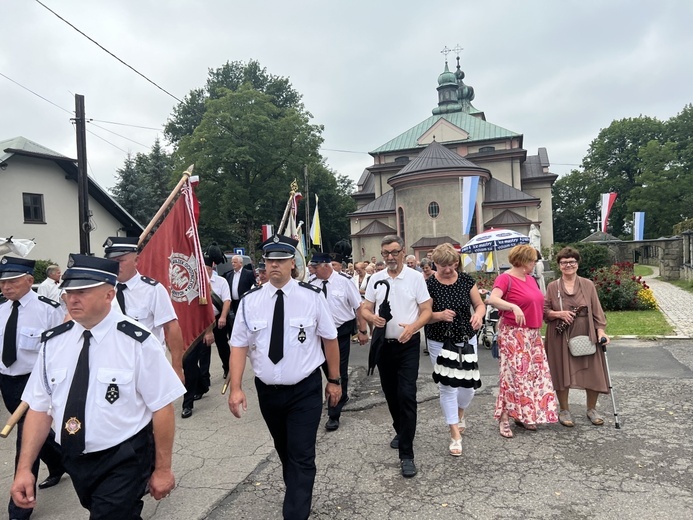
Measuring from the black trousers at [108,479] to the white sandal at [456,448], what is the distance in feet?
10.2

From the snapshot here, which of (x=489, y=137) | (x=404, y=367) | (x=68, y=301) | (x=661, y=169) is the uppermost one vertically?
(x=489, y=137)

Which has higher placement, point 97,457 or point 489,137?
point 489,137

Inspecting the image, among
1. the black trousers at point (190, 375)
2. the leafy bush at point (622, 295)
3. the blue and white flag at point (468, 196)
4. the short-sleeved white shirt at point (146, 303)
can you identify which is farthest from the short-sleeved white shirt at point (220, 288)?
the blue and white flag at point (468, 196)

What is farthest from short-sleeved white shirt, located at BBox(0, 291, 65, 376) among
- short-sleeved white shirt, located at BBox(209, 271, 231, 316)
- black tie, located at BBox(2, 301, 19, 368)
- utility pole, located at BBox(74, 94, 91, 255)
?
utility pole, located at BBox(74, 94, 91, 255)

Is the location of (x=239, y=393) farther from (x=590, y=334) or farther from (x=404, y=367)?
(x=590, y=334)

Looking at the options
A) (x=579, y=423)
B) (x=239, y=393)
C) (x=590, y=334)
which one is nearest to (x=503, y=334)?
(x=590, y=334)

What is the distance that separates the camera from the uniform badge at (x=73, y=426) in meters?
2.19

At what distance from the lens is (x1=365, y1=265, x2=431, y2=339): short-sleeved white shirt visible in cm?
440

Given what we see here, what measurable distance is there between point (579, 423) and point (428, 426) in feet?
5.41

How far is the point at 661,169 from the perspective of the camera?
1986 inches

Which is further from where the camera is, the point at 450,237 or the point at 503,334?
the point at 450,237

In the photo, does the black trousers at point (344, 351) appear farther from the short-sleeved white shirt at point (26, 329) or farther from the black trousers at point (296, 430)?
the short-sleeved white shirt at point (26, 329)

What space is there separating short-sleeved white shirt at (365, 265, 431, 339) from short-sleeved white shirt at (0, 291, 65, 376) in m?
2.91

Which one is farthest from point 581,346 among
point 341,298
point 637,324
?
point 637,324
